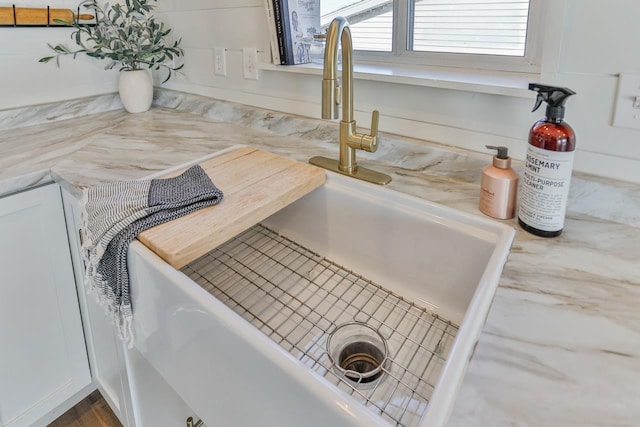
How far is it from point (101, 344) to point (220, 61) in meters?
1.02

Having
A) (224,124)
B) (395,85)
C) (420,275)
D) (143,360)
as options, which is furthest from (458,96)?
(143,360)

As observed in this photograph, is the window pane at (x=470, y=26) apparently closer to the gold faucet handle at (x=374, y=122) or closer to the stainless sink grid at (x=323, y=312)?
the gold faucet handle at (x=374, y=122)

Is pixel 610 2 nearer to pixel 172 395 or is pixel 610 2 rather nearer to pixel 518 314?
pixel 518 314

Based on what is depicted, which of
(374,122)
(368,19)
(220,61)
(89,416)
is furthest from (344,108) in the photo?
(89,416)

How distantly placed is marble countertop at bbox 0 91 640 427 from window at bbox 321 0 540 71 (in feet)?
0.85

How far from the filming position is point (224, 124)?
1.54 metres

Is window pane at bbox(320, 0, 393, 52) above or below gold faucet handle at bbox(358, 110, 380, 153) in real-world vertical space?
above

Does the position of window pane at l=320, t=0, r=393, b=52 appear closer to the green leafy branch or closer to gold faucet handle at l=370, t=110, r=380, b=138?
gold faucet handle at l=370, t=110, r=380, b=138

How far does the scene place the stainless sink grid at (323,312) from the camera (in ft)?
2.41

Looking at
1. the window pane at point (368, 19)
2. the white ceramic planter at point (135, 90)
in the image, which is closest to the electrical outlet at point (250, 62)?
the window pane at point (368, 19)

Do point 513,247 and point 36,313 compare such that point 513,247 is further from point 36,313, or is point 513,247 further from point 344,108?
point 36,313

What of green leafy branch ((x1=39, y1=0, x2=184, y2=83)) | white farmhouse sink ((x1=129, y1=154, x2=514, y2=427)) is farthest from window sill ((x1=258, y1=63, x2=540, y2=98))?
green leafy branch ((x1=39, y1=0, x2=184, y2=83))

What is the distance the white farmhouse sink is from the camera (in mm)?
494

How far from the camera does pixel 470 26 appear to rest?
1090 mm
